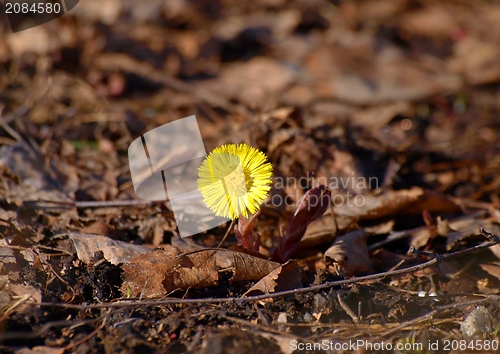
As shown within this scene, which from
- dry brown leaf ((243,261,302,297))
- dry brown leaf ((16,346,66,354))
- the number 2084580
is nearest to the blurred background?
the number 2084580

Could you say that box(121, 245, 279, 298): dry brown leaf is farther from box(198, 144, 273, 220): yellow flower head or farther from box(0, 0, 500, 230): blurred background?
box(0, 0, 500, 230): blurred background

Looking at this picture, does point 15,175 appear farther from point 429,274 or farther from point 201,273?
point 429,274

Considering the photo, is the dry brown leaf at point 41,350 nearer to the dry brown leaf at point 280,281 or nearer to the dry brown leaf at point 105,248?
the dry brown leaf at point 105,248

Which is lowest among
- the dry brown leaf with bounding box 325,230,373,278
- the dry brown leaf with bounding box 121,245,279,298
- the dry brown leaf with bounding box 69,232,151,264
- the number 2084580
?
the dry brown leaf with bounding box 325,230,373,278

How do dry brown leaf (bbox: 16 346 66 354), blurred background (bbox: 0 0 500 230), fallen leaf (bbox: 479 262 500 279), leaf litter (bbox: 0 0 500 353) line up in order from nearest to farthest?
1. dry brown leaf (bbox: 16 346 66 354)
2. leaf litter (bbox: 0 0 500 353)
3. fallen leaf (bbox: 479 262 500 279)
4. blurred background (bbox: 0 0 500 230)

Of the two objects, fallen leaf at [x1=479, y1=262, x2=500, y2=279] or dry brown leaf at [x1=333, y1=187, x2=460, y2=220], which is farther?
dry brown leaf at [x1=333, y1=187, x2=460, y2=220]

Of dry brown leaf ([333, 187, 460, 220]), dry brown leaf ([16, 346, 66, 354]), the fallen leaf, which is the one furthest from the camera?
dry brown leaf ([333, 187, 460, 220])

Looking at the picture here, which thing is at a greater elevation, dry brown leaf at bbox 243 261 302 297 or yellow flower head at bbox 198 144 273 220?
yellow flower head at bbox 198 144 273 220

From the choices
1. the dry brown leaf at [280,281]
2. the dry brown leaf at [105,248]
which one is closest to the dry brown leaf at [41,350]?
the dry brown leaf at [105,248]
